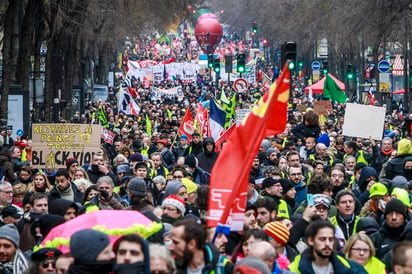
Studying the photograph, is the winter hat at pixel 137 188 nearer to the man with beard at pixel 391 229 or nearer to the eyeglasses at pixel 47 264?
the man with beard at pixel 391 229

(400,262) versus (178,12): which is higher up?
(178,12)

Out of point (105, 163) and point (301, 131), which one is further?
point (301, 131)

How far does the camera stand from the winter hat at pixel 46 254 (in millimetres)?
8312

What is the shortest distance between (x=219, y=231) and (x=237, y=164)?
1.55 feet

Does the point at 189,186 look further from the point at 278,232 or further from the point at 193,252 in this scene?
the point at 193,252

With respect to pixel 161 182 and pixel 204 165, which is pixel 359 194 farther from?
pixel 204 165

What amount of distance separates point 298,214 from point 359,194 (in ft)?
10.7

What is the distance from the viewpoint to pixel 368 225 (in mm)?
10984

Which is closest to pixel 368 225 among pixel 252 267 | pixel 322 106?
pixel 252 267

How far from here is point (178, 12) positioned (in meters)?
36.7

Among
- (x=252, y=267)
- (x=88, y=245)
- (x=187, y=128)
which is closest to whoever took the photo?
(x=88, y=245)

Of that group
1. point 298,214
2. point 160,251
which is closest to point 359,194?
point 298,214

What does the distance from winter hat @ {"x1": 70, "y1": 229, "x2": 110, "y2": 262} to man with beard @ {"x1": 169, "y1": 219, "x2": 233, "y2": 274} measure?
77 cm

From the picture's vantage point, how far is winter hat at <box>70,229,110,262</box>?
7.11 metres
